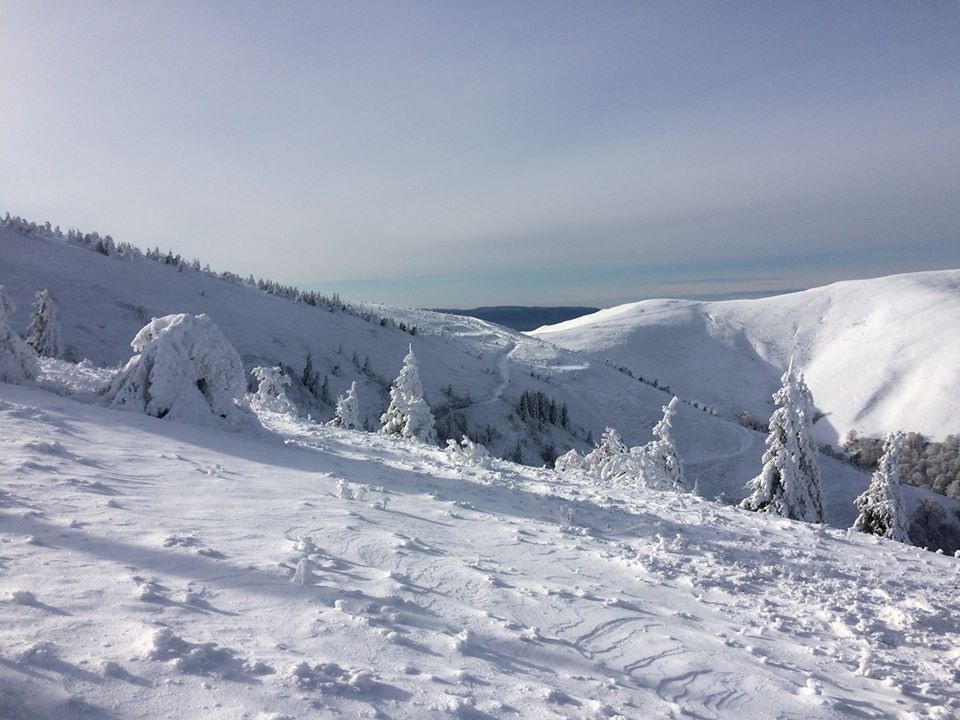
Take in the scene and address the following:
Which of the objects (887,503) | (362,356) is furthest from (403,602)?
(362,356)

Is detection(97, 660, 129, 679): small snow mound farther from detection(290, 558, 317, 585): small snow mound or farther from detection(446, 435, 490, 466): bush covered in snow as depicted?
detection(446, 435, 490, 466): bush covered in snow

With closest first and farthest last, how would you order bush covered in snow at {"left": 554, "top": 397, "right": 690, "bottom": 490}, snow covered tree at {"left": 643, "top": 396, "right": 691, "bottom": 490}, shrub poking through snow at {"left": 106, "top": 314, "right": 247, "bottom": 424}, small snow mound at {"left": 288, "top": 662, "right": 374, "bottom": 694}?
small snow mound at {"left": 288, "top": 662, "right": 374, "bottom": 694}
shrub poking through snow at {"left": 106, "top": 314, "right": 247, "bottom": 424}
bush covered in snow at {"left": 554, "top": 397, "right": 690, "bottom": 490}
snow covered tree at {"left": 643, "top": 396, "right": 691, "bottom": 490}

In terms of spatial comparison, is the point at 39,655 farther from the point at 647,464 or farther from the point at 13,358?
the point at 647,464

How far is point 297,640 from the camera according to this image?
493 cm

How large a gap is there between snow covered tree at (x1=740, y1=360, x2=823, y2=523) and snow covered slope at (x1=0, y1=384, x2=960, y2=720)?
14515 millimetres

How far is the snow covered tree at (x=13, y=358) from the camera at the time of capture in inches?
545

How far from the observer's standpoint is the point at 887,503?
25.7 meters

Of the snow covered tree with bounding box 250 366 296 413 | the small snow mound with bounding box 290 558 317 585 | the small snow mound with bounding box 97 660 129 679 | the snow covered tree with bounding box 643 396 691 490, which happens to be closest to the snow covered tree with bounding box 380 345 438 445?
the snow covered tree with bounding box 250 366 296 413

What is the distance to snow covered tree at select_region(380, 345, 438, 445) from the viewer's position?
1404 inches

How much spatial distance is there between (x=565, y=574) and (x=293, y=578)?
419cm

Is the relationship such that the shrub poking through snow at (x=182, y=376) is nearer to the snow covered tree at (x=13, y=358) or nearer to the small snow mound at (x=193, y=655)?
the snow covered tree at (x=13, y=358)

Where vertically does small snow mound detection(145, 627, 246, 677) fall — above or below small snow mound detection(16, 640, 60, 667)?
below

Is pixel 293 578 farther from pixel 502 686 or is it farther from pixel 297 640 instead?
pixel 502 686

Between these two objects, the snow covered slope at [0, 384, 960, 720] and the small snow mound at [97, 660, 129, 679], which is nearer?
the small snow mound at [97, 660, 129, 679]
